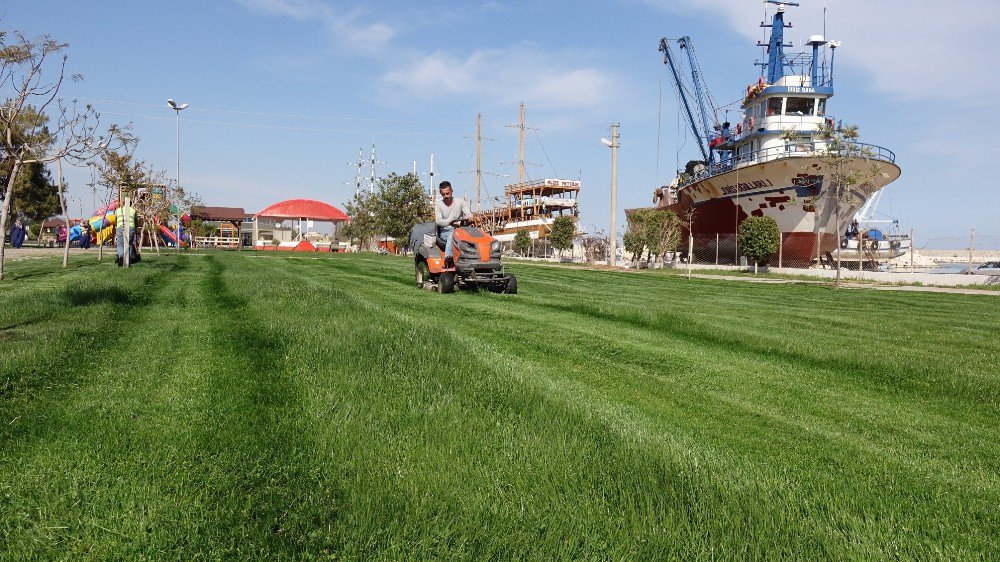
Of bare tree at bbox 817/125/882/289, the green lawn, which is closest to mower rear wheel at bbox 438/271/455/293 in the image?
the green lawn

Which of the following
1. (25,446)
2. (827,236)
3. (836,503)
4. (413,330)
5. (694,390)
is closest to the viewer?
(836,503)

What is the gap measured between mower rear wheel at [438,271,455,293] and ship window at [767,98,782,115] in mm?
38941

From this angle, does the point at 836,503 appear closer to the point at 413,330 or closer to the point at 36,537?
the point at 36,537

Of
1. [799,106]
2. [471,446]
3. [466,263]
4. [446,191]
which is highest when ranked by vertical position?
[799,106]

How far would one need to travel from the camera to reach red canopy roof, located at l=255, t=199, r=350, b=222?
109938 mm

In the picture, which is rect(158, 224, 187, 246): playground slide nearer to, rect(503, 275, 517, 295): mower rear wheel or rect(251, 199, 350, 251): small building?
rect(251, 199, 350, 251): small building

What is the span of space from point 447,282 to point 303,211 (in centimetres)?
10571

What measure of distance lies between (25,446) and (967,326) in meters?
12.7

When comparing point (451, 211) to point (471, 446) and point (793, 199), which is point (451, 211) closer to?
point (471, 446)

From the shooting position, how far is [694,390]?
5312mm

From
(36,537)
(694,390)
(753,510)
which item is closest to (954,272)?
(694,390)

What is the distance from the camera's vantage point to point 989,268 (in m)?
31.4

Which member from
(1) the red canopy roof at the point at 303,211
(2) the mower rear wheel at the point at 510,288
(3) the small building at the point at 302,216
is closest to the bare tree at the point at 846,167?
(2) the mower rear wheel at the point at 510,288

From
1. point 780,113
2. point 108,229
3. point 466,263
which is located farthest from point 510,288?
point 108,229
